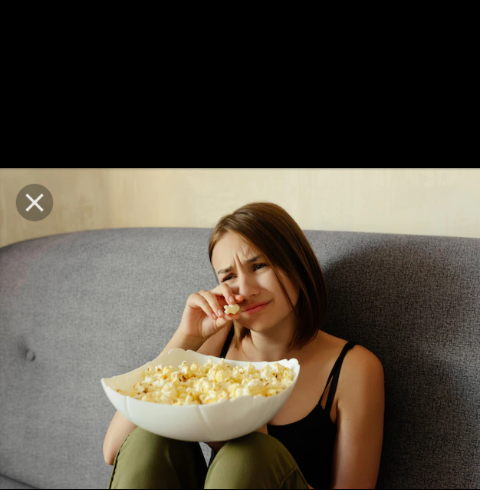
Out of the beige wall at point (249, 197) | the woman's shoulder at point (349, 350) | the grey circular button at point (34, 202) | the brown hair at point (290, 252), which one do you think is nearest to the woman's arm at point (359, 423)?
the woman's shoulder at point (349, 350)

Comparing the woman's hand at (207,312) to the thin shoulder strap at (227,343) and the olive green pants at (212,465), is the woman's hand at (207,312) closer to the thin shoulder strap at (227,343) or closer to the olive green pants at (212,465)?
the thin shoulder strap at (227,343)

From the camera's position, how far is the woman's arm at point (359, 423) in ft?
3.79

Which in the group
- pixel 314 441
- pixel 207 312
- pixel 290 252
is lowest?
pixel 314 441

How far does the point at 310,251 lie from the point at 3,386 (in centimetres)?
114

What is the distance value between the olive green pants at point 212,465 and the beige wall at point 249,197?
77 cm

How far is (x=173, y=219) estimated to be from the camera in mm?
2074

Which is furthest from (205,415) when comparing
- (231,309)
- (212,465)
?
(231,309)

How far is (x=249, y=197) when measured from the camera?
6.03 feet

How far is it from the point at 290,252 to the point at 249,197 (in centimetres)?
58

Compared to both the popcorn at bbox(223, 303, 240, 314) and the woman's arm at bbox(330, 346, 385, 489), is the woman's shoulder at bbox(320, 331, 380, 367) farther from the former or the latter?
the popcorn at bbox(223, 303, 240, 314)

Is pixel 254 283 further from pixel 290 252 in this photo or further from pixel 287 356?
pixel 287 356

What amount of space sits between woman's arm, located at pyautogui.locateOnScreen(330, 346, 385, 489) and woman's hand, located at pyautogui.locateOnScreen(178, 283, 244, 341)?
0.28 meters
